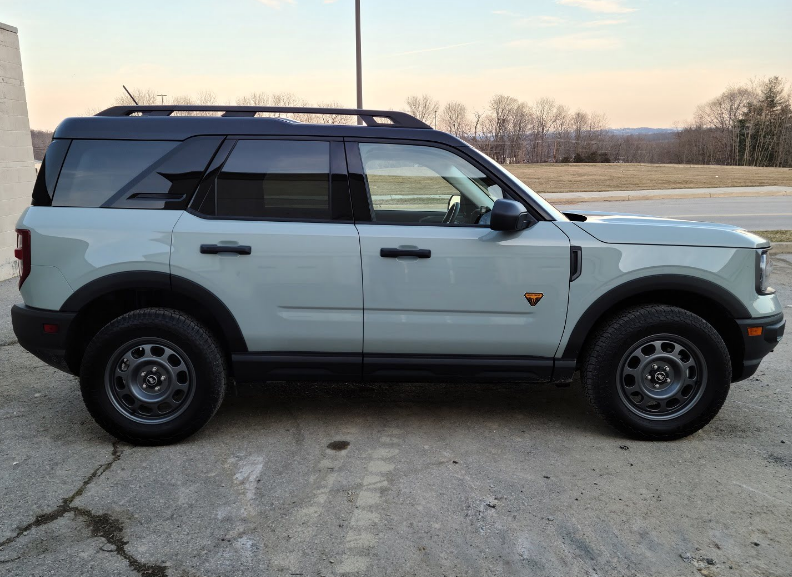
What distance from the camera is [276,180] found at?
3.94m

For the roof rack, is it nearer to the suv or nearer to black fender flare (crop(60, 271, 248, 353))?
the suv

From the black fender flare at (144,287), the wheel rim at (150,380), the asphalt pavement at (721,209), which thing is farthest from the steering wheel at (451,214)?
the asphalt pavement at (721,209)

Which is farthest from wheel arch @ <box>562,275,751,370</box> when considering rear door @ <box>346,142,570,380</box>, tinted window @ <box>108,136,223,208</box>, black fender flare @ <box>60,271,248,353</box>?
tinted window @ <box>108,136,223,208</box>

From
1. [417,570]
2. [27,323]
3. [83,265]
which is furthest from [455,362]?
[27,323]

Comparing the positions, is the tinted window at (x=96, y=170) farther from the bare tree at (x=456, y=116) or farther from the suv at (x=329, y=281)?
the bare tree at (x=456, y=116)

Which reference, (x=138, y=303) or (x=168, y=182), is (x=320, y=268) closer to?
(x=168, y=182)

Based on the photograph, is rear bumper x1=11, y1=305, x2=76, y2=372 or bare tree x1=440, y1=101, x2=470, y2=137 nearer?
rear bumper x1=11, y1=305, x2=76, y2=372

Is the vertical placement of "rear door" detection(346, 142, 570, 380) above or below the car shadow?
above

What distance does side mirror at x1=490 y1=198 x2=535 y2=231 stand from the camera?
3676mm

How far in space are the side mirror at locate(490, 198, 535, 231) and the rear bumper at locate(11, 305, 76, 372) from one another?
2.42m

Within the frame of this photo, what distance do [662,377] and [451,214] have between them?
156cm

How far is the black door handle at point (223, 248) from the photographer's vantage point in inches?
150

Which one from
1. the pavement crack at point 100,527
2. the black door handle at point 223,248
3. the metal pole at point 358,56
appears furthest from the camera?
the metal pole at point 358,56

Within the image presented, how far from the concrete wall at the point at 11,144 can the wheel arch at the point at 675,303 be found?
8463 mm
